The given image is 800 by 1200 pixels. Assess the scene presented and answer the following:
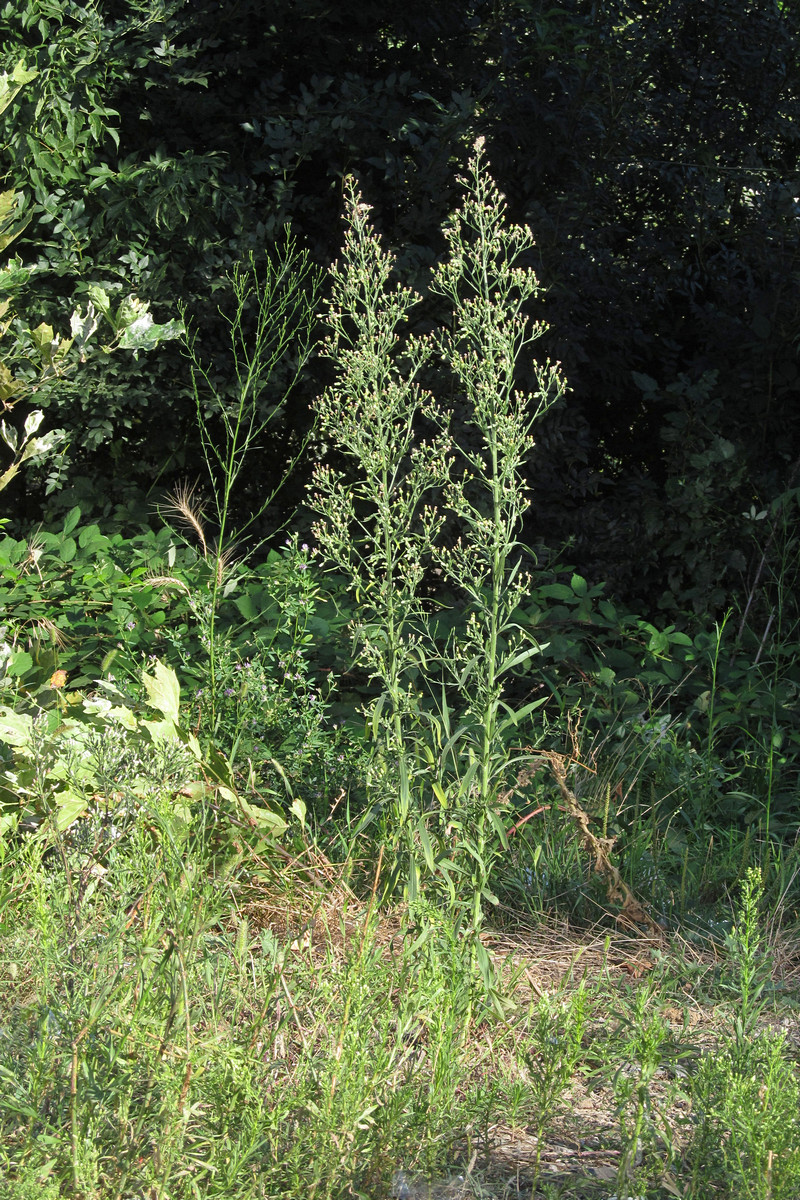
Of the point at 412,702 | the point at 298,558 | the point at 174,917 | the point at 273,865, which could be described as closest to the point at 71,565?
the point at 298,558

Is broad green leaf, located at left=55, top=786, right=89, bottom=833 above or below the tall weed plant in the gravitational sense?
below

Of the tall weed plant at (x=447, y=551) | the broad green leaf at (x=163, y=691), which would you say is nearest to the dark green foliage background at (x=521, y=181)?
the broad green leaf at (x=163, y=691)

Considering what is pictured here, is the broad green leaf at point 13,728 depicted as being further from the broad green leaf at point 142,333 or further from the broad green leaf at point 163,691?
the broad green leaf at point 142,333

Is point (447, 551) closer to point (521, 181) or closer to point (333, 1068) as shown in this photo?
point (333, 1068)

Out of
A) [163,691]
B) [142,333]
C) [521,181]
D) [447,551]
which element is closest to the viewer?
[447,551]

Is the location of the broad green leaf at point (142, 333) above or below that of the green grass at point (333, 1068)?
above

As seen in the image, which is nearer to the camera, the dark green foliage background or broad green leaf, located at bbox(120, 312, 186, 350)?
broad green leaf, located at bbox(120, 312, 186, 350)

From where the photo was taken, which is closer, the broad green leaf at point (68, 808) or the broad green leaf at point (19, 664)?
the broad green leaf at point (68, 808)

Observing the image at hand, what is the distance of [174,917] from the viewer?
192 cm

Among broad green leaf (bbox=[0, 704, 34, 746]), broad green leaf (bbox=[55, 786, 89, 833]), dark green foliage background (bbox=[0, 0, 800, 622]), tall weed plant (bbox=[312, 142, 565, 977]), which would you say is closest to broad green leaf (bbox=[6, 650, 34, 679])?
broad green leaf (bbox=[0, 704, 34, 746])

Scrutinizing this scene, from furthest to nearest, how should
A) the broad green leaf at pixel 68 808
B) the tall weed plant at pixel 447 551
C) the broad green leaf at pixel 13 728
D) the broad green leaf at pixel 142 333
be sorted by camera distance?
the broad green leaf at pixel 142 333 < the broad green leaf at pixel 13 728 < the broad green leaf at pixel 68 808 < the tall weed plant at pixel 447 551

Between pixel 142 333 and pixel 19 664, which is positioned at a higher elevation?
pixel 142 333

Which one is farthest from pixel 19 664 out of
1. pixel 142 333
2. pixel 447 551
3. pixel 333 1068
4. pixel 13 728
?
pixel 333 1068

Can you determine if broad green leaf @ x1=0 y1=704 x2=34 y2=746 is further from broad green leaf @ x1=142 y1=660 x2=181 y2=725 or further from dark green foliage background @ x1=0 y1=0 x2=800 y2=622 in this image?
dark green foliage background @ x1=0 y1=0 x2=800 y2=622
